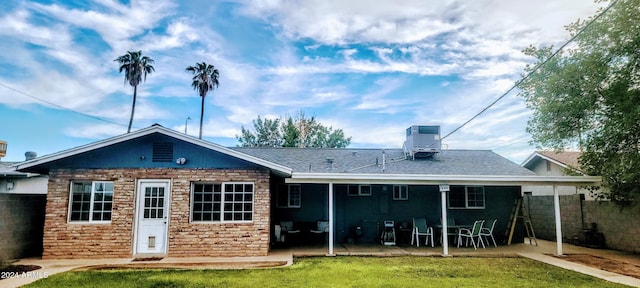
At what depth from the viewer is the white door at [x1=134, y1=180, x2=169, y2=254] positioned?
357 inches

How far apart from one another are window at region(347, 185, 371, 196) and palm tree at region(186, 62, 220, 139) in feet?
58.5

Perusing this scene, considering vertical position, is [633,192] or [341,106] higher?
[341,106]

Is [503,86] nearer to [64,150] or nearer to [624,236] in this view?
[624,236]

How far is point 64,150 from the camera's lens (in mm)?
8633

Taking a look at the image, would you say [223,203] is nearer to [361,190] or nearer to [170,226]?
[170,226]

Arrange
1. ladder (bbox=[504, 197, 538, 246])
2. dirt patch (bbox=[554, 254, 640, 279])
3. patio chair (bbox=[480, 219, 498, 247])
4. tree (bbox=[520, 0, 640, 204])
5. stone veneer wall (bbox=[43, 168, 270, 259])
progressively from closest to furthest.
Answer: dirt patch (bbox=[554, 254, 640, 279]) → stone veneer wall (bbox=[43, 168, 270, 259]) → tree (bbox=[520, 0, 640, 204]) → patio chair (bbox=[480, 219, 498, 247]) → ladder (bbox=[504, 197, 538, 246])

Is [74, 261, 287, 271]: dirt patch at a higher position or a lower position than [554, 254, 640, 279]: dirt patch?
lower

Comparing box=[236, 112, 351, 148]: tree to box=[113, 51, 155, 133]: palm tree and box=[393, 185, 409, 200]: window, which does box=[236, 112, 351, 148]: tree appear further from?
box=[393, 185, 409, 200]: window

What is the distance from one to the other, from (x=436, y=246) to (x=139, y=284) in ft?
27.0

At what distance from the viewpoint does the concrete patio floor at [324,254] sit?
7.45m

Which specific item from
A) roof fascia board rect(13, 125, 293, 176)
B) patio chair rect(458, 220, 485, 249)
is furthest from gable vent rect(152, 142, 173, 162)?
patio chair rect(458, 220, 485, 249)

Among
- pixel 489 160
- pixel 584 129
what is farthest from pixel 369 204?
pixel 584 129

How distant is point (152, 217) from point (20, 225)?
308 cm

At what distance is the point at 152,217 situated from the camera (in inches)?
361
